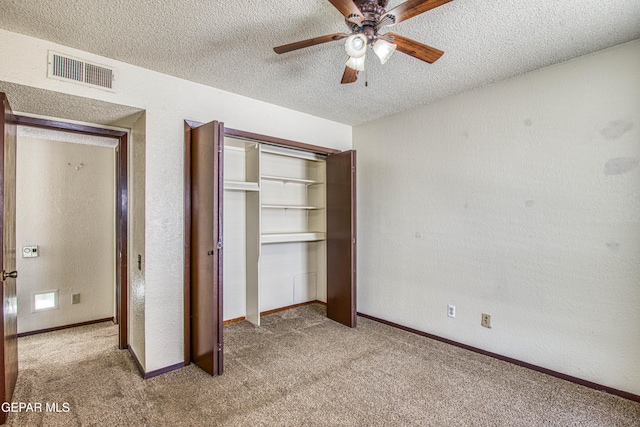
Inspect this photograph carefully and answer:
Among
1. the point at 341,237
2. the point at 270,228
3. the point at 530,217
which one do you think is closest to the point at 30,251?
the point at 270,228

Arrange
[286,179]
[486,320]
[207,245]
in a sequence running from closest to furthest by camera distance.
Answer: [207,245] < [486,320] < [286,179]

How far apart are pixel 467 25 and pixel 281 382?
8.94 ft

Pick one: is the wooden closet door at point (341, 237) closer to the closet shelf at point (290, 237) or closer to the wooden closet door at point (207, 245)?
the closet shelf at point (290, 237)

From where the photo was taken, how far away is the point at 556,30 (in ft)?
6.68

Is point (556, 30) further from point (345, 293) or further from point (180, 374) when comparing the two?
point (180, 374)

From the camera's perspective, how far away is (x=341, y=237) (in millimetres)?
3682

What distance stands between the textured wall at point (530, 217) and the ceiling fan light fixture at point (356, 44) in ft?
5.70

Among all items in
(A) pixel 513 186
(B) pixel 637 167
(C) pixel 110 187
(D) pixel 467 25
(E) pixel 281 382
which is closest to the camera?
(D) pixel 467 25

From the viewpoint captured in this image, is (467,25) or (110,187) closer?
(467,25)

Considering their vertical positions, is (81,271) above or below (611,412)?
above

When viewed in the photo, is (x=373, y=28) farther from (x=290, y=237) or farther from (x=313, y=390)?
(x=290, y=237)

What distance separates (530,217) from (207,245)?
2.60 metres

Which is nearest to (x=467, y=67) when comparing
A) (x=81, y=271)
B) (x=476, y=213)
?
(x=476, y=213)

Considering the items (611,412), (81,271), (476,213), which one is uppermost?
(476,213)
